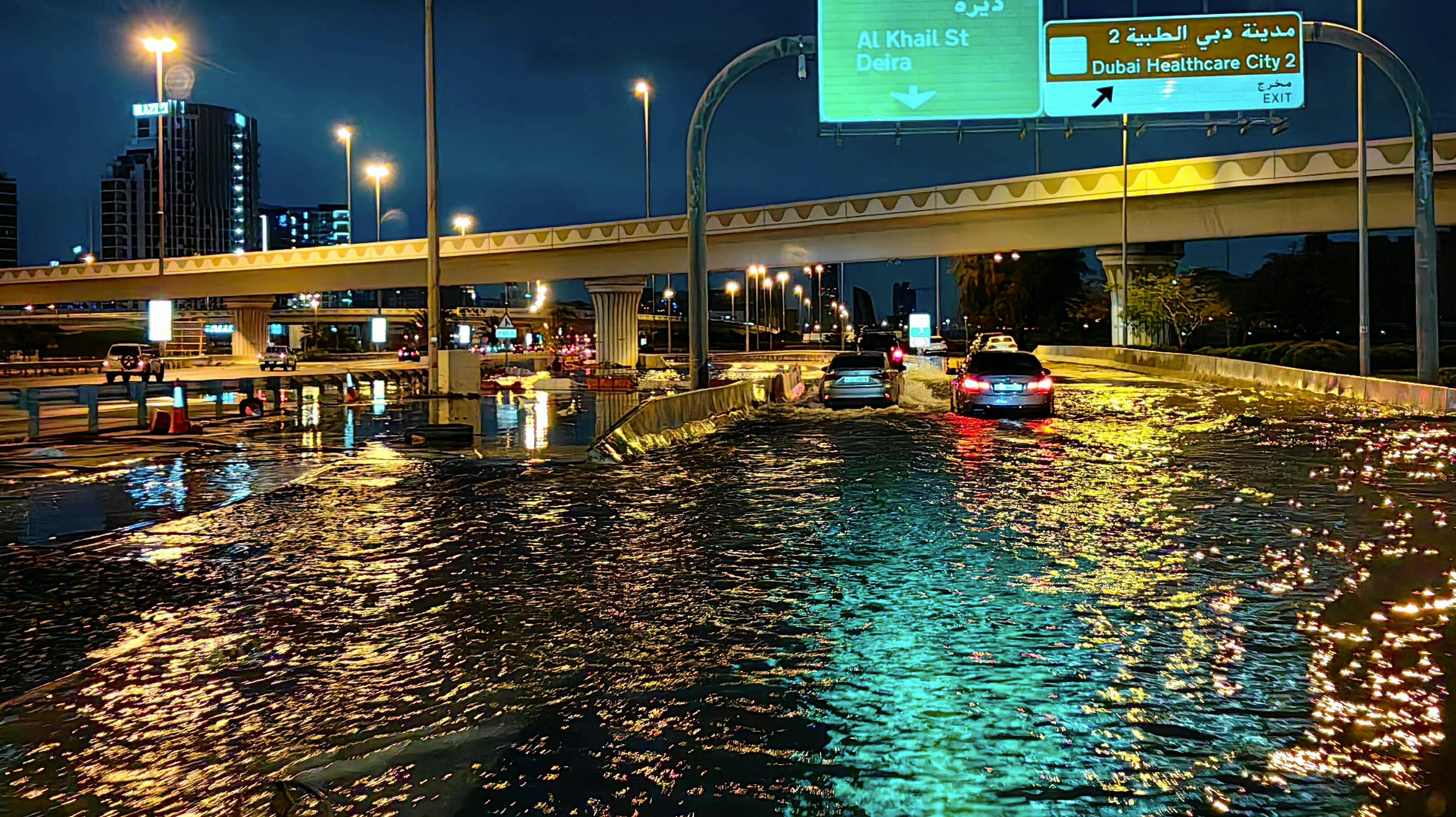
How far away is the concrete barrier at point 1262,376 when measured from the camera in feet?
101

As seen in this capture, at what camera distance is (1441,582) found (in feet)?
33.5

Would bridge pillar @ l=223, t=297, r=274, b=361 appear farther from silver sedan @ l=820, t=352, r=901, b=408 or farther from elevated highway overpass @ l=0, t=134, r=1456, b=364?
silver sedan @ l=820, t=352, r=901, b=408

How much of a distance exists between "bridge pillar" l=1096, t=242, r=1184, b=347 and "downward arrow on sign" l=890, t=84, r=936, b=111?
40.6 meters

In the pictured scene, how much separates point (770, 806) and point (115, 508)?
12969 millimetres

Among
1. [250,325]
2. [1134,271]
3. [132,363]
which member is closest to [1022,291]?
[1134,271]

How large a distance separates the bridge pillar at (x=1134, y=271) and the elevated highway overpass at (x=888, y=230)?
4.02ft

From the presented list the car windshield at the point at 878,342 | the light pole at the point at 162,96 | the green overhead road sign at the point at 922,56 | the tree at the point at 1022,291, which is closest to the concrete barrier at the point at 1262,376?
the car windshield at the point at 878,342

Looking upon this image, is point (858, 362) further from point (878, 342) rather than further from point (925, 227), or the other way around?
point (925, 227)

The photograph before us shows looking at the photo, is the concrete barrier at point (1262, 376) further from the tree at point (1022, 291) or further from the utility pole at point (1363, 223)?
the tree at point (1022, 291)

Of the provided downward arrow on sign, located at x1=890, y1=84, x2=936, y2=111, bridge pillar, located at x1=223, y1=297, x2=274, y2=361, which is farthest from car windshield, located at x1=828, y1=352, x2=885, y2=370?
bridge pillar, located at x1=223, y1=297, x2=274, y2=361

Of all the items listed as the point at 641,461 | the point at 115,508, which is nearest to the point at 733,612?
the point at 115,508

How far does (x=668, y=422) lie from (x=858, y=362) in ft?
42.5

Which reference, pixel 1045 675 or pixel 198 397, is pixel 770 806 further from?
pixel 198 397

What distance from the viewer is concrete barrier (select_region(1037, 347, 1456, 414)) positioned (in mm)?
30719
